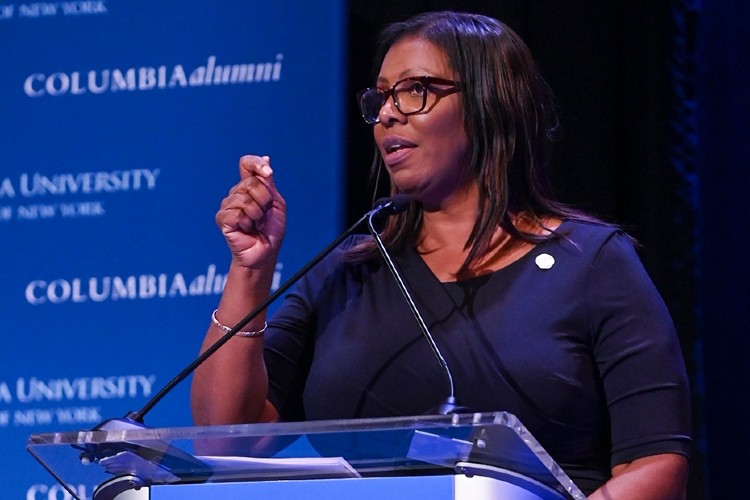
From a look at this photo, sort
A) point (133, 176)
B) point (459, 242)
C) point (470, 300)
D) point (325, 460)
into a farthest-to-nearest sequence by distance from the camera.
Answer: point (133, 176) < point (459, 242) < point (470, 300) < point (325, 460)

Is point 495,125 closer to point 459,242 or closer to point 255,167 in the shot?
point 459,242

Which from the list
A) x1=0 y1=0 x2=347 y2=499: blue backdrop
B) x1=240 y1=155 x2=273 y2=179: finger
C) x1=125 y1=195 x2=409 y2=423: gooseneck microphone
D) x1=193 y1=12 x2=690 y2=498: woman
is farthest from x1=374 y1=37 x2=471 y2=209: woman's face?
x1=0 y1=0 x2=347 y2=499: blue backdrop

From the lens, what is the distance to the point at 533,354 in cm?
173

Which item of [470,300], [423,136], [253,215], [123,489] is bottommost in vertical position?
[123,489]

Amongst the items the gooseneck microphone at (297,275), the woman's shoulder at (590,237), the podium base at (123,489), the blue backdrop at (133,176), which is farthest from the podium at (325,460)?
the blue backdrop at (133,176)

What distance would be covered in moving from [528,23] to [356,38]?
40cm

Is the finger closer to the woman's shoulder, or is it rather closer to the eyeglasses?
the eyeglasses

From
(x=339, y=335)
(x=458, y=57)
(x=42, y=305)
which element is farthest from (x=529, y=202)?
(x=42, y=305)

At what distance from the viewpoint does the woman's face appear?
1.87 m

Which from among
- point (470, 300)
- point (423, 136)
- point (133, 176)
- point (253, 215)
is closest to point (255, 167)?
point (253, 215)

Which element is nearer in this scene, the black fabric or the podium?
the podium

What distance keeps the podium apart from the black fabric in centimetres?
47

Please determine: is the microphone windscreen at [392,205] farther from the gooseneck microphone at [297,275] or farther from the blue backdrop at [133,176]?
the blue backdrop at [133,176]

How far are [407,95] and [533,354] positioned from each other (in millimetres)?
461
